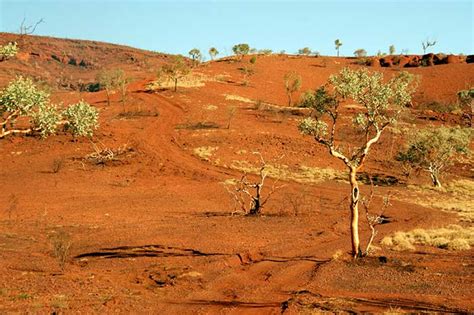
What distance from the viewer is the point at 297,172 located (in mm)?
35719

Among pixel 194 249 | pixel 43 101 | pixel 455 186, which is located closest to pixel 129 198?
pixel 194 249

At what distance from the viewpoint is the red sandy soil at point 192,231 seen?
1190cm

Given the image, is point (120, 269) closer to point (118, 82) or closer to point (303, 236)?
point (303, 236)

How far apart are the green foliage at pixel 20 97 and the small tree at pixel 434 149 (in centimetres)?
2967

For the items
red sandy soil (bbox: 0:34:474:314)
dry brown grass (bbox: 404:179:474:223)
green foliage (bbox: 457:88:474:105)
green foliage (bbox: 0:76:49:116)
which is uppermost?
green foliage (bbox: 457:88:474:105)

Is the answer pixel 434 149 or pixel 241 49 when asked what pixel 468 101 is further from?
pixel 241 49

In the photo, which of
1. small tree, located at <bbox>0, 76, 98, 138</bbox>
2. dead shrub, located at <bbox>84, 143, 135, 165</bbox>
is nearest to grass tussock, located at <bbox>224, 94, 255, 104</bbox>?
dead shrub, located at <bbox>84, 143, 135, 165</bbox>

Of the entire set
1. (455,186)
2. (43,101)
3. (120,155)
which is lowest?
(455,186)

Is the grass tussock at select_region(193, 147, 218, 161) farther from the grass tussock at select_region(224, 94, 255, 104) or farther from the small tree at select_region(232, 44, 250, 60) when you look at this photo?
the small tree at select_region(232, 44, 250, 60)

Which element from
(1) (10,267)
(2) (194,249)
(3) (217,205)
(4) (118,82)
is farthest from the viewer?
(4) (118,82)

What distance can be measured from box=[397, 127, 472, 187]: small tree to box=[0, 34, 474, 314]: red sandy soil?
148 centimetres

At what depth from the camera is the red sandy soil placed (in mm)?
11898

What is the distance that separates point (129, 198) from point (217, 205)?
17.7 ft

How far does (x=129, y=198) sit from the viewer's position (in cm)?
2769
